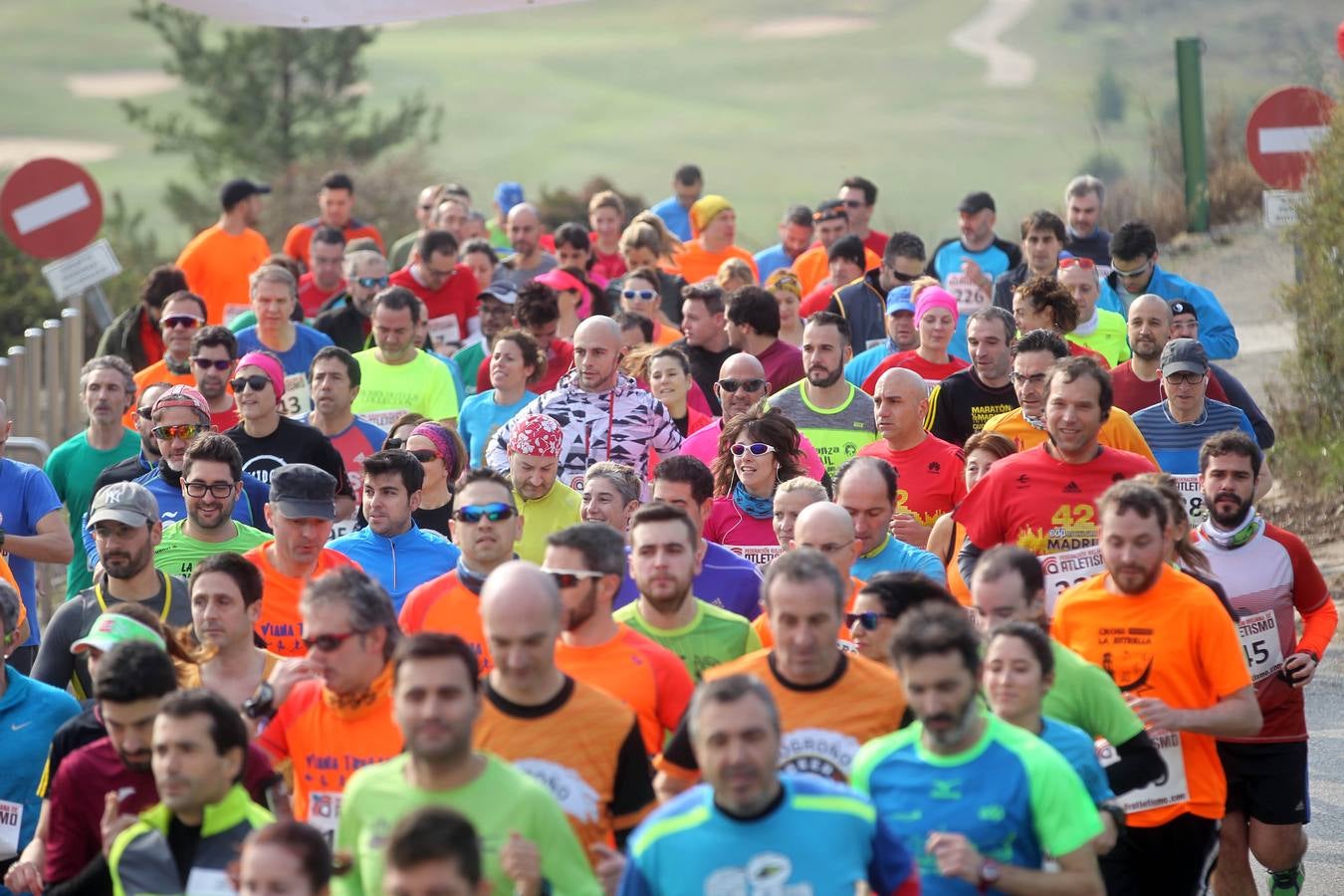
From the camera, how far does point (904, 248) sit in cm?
1428

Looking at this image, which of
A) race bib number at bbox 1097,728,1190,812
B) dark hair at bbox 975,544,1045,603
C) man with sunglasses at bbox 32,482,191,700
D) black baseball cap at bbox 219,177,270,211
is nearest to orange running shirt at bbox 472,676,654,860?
dark hair at bbox 975,544,1045,603

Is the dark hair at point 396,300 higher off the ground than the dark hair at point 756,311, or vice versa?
the dark hair at point 396,300

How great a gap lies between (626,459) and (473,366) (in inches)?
152

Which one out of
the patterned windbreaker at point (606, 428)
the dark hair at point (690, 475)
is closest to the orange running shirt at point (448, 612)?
the dark hair at point (690, 475)

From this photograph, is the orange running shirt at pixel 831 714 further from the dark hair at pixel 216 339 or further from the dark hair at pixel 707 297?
the dark hair at pixel 707 297

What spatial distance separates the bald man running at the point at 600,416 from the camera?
34.8 ft

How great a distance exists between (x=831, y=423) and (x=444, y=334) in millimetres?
4649

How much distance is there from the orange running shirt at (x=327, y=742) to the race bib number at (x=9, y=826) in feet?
4.29

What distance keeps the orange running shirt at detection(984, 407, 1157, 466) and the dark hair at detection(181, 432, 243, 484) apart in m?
3.35

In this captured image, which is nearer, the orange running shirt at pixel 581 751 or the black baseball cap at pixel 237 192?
the orange running shirt at pixel 581 751

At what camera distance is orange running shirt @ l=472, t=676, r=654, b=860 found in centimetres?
596

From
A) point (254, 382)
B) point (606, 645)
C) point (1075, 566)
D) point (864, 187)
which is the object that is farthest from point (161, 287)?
point (606, 645)

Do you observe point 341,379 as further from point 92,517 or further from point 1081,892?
point 1081,892

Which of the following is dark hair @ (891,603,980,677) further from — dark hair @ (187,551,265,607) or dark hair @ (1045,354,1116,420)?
dark hair @ (1045,354,1116,420)
